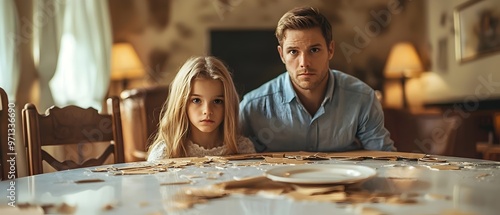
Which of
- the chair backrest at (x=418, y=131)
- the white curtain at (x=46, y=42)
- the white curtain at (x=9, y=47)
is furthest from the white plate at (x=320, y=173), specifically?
the white curtain at (x=46, y=42)

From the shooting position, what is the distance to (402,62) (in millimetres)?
4074

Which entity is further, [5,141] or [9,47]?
[9,47]

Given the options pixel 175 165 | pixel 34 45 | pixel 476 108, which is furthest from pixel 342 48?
pixel 175 165

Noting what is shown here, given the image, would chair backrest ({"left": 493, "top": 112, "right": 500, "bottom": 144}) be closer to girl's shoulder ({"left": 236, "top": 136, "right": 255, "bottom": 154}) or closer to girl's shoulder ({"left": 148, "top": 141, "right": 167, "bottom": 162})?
A: girl's shoulder ({"left": 236, "top": 136, "right": 255, "bottom": 154})

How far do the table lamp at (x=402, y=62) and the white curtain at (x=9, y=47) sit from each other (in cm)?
293

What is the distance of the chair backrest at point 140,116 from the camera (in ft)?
8.26

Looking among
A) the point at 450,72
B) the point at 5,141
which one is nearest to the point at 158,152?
the point at 5,141

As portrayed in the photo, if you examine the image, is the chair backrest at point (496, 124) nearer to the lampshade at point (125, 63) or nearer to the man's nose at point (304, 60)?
the man's nose at point (304, 60)

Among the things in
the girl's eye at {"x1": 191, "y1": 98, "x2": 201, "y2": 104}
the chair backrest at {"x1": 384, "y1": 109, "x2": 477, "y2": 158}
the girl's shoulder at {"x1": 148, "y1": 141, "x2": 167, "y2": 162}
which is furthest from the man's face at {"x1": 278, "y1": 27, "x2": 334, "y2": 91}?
the chair backrest at {"x1": 384, "y1": 109, "x2": 477, "y2": 158}

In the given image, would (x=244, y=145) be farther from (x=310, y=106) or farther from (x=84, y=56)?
(x=84, y=56)

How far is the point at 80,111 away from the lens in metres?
1.43

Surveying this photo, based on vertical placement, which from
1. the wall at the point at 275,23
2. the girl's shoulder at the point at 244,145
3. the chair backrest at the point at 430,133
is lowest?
the chair backrest at the point at 430,133

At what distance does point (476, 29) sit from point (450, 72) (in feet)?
1.57

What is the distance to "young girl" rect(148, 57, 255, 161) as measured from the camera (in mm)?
1340
